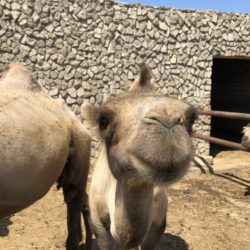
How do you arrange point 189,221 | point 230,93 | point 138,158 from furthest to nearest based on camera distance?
1. point 230,93
2. point 189,221
3. point 138,158

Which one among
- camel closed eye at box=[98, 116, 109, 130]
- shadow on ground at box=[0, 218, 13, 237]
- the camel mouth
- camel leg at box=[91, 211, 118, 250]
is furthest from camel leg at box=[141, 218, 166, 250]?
shadow on ground at box=[0, 218, 13, 237]

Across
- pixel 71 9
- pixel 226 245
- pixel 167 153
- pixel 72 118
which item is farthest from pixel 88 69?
pixel 167 153

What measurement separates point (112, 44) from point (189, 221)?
14.2 feet

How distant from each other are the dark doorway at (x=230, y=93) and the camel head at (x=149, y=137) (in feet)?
36.5

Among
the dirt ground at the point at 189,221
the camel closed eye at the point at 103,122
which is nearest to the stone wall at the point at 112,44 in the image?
the dirt ground at the point at 189,221

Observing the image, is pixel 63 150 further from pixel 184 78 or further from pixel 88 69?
pixel 184 78

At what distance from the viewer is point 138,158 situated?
200 cm

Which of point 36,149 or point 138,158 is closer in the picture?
point 138,158

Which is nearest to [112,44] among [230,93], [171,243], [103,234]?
[171,243]

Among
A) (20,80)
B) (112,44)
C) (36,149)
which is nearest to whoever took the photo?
(36,149)

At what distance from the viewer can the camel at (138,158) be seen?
1.91m

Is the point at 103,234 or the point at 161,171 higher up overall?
the point at 161,171

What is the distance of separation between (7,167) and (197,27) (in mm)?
7816

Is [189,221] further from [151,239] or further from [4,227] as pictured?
[151,239]
